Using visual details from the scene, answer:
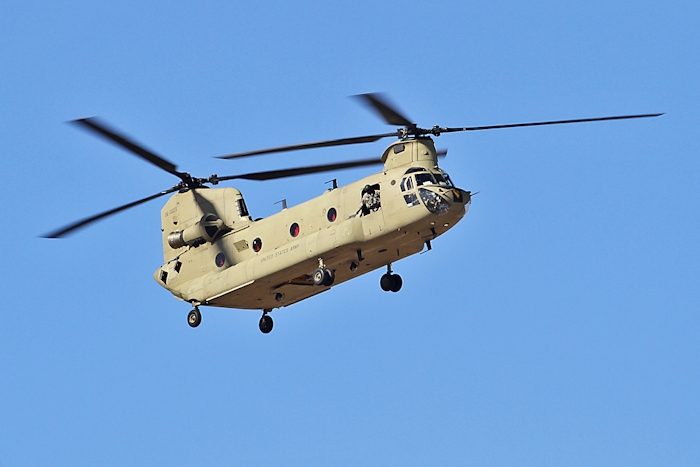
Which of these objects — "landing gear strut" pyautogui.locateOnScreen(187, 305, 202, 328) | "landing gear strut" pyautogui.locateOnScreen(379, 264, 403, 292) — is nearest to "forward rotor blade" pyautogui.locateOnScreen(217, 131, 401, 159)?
"landing gear strut" pyautogui.locateOnScreen(379, 264, 403, 292)

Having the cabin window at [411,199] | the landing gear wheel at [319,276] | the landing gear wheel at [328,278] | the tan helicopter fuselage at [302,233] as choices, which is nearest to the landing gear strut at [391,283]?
the tan helicopter fuselage at [302,233]

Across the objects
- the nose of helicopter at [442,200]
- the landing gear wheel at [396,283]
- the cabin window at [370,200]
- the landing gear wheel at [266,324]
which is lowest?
the landing gear wheel at [396,283]

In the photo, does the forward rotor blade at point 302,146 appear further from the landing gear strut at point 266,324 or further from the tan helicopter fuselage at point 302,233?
the landing gear strut at point 266,324

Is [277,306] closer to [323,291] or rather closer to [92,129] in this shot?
[323,291]

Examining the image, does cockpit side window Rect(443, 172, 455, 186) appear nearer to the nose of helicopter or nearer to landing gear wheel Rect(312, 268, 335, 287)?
the nose of helicopter

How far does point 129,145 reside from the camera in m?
46.2

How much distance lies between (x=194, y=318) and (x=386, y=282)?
7.82m

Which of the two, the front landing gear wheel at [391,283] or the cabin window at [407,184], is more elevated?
the cabin window at [407,184]

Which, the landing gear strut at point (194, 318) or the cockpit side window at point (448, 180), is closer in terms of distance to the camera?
the cockpit side window at point (448, 180)

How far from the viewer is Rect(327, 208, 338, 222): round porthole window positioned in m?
44.3

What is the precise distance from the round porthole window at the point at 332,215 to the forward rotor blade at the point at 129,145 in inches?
300

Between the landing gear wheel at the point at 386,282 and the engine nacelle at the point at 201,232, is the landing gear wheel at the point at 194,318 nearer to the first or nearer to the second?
the engine nacelle at the point at 201,232

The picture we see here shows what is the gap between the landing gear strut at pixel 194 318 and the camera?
159 ft

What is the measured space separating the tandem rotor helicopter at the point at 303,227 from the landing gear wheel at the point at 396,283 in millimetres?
36
